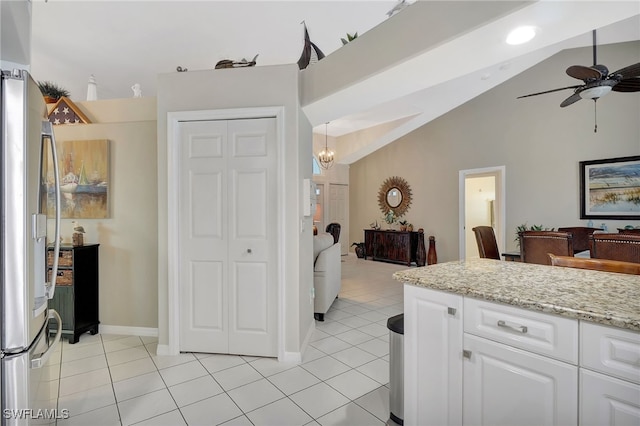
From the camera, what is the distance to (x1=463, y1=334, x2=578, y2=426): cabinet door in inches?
44.4

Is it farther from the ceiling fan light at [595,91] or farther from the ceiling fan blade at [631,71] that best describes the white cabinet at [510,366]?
the ceiling fan light at [595,91]

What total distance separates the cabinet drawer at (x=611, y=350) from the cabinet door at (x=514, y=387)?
76 mm

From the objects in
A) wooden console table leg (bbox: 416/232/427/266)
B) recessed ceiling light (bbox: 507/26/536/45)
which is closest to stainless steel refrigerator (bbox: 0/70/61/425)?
recessed ceiling light (bbox: 507/26/536/45)

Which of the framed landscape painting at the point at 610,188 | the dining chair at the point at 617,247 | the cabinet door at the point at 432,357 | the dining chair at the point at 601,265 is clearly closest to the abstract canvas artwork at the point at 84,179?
the cabinet door at the point at 432,357

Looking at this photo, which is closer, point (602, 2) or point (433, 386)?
point (602, 2)

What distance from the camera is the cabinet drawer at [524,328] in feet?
3.68

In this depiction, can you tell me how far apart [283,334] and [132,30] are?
12.2 ft

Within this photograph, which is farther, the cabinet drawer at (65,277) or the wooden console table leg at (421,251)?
the wooden console table leg at (421,251)

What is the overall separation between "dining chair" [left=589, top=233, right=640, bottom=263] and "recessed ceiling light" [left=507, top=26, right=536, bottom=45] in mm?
2166

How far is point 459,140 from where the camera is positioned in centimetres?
657

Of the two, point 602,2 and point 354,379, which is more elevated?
point 602,2

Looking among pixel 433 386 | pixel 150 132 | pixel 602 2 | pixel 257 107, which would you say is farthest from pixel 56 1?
pixel 433 386

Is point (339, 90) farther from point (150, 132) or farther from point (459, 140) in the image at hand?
point (459, 140)

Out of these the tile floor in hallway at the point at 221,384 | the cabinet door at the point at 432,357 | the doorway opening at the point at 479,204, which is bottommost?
the tile floor in hallway at the point at 221,384
